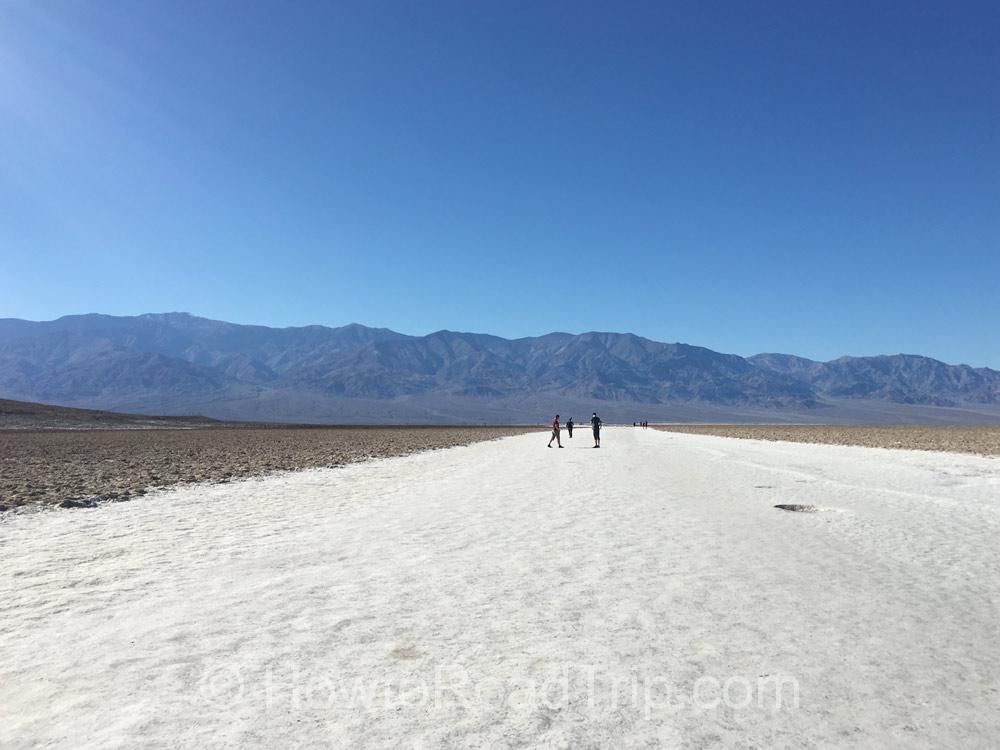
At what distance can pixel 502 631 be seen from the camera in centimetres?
506

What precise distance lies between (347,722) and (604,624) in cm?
246

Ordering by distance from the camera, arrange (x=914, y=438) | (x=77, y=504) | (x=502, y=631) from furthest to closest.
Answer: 1. (x=914, y=438)
2. (x=77, y=504)
3. (x=502, y=631)

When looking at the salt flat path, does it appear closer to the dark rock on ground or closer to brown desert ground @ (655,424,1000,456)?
the dark rock on ground

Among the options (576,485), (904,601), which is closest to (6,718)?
(904,601)

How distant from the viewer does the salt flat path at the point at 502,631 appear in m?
3.58

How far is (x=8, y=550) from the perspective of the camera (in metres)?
8.36

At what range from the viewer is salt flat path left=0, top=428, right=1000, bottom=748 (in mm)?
3580

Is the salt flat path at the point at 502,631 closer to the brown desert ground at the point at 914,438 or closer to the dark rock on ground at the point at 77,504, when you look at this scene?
the dark rock on ground at the point at 77,504

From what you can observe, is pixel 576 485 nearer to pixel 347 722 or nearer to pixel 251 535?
pixel 251 535

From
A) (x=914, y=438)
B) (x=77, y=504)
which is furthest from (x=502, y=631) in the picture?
(x=914, y=438)

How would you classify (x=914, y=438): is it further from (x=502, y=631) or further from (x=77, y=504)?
(x=77, y=504)

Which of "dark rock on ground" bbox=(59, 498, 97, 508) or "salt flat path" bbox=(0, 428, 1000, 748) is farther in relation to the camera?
"dark rock on ground" bbox=(59, 498, 97, 508)

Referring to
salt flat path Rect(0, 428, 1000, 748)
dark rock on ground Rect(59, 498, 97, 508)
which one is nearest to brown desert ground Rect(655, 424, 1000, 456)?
salt flat path Rect(0, 428, 1000, 748)

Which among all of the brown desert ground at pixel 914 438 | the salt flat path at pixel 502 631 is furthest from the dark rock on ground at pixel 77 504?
the brown desert ground at pixel 914 438
